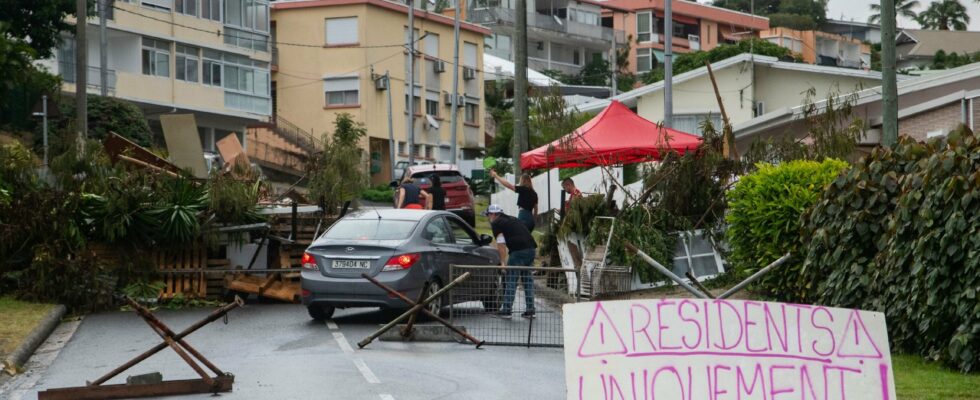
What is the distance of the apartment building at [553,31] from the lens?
9075 cm

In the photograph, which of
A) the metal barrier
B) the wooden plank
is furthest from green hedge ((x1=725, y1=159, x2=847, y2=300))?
the wooden plank

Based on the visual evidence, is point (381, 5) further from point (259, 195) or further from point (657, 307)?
point (657, 307)

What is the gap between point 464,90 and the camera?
246 feet

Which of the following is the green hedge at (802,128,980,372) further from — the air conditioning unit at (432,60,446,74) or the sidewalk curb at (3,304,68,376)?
the air conditioning unit at (432,60,446,74)

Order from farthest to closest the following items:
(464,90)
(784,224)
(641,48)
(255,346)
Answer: (641,48), (464,90), (784,224), (255,346)

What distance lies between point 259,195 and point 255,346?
277 inches

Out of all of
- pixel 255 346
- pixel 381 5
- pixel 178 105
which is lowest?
pixel 255 346

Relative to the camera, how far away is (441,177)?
122ft

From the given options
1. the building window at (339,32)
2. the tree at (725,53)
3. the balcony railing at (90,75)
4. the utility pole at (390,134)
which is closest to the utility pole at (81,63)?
the balcony railing at (90,75)

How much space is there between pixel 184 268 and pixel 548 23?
75.7 metres

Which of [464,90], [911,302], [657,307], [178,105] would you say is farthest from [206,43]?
[657,307]

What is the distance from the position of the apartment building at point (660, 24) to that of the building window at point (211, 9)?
162 feet

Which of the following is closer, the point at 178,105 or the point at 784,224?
the point at 784,224

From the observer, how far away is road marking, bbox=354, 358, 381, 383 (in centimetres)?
1229
